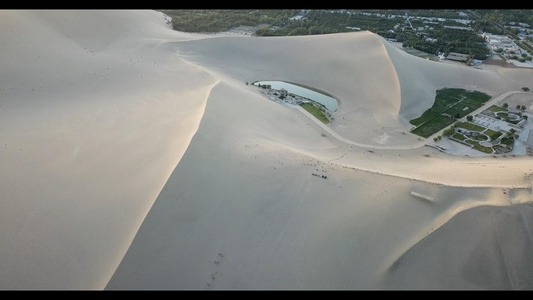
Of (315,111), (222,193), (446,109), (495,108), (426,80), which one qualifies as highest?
(426,80)

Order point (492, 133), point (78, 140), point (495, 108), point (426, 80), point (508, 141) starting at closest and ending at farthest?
1. point (78, 140)
2. point (508, 141)
3. point (492, 133)
4. point (495, 108)
5. point (426, 80)

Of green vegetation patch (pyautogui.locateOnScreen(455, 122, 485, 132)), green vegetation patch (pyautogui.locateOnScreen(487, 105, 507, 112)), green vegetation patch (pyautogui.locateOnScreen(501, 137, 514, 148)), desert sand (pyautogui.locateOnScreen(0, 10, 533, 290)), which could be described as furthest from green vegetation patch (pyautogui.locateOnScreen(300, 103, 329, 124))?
green vegetation patch (pyautogui.locateOnScreen(487, 105, 507, 112))

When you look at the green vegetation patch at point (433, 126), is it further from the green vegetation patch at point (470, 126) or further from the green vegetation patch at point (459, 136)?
the green vegetation patch at point (459, 136)

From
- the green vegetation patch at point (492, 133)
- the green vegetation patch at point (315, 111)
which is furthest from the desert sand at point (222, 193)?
the green vegetation patch at point (492, 133)

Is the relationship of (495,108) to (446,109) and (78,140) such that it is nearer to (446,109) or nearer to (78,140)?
(446,109)

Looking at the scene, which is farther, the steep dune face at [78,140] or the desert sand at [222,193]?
the steep dune face at [78,140]

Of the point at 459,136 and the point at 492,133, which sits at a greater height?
the point at 492,133

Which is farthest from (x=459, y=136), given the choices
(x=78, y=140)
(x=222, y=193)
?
(x=78, y=140)
